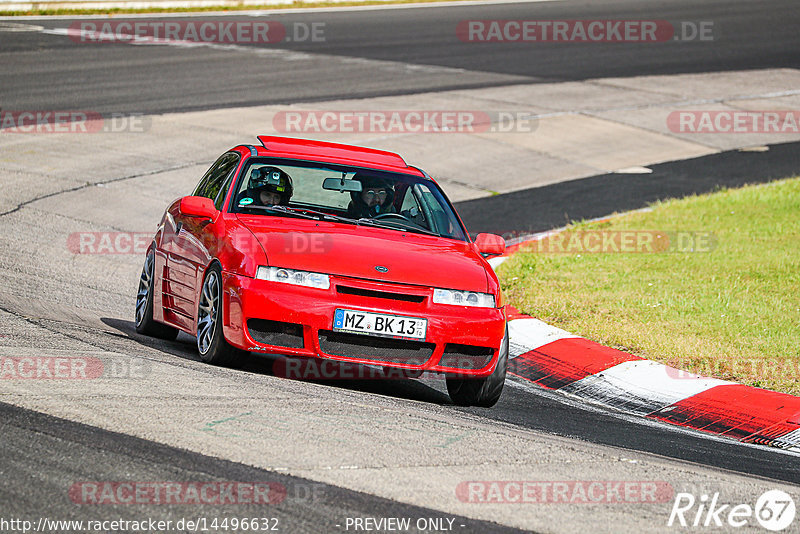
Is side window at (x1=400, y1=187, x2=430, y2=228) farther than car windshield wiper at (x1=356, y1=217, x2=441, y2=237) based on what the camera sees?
Yes

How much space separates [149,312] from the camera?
8.68 meters

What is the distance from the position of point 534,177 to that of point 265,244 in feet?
34.3

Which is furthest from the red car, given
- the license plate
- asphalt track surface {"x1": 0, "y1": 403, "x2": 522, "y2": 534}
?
asphalt track surface {"x1": 0, "y1": 403, "x2": 522, "y2": 534}

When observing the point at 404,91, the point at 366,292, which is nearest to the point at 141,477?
the point at 366,292

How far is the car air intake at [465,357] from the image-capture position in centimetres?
719

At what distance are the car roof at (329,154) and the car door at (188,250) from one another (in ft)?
0.98

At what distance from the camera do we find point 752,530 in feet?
16.4

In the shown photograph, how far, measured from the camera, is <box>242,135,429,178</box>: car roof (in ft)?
28.1

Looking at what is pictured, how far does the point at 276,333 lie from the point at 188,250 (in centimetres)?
144

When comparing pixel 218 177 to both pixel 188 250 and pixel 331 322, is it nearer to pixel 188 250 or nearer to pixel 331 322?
pixel 188 250

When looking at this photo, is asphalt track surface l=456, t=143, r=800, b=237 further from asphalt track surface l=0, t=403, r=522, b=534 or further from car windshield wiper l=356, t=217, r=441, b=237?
→ asphalt track surface l=0, t=403, r=522, b=534

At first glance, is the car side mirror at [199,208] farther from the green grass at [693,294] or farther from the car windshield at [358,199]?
the green grass at [693,294]

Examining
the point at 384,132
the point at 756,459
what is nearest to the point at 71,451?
the point at 756,459

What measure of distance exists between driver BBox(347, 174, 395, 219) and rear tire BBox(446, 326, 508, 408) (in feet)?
4.74
